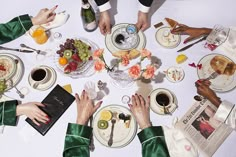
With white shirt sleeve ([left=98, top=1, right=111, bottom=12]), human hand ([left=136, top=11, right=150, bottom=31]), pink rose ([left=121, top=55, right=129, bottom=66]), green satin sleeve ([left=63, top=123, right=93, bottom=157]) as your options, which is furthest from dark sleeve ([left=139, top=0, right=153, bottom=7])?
green satin sleeve ([left=63, top=123, right=93, bottom=157])

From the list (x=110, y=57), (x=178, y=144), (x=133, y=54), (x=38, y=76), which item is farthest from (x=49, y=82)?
(x=178, y=144)

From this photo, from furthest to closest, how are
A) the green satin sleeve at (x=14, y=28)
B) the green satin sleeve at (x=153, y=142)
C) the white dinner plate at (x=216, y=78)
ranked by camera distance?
the green satin sleeve at (x=14, y=28)
the white dinner plate at (x=216, y=78)
the green satin sleeve at (x=153, y=142)

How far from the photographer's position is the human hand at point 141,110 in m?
1.20

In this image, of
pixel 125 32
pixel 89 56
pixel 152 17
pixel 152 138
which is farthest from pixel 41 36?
pixel 152 138

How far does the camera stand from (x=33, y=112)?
3.96ft

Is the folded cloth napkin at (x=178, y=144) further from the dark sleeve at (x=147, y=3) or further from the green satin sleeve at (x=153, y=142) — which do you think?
the dark sleeve at (x=147, y=3)

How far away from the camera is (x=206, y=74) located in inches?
50.8

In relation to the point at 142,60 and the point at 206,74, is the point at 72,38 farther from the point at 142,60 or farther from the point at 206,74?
the point at 206,74

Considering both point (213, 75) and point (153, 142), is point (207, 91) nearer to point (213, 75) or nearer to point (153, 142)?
point (213, 75)

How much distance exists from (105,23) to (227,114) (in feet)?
2.28

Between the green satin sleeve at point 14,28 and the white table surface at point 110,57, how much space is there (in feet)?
0.10

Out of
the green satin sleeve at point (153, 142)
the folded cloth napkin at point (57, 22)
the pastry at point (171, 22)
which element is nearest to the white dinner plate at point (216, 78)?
the pastry at point (171, 22)

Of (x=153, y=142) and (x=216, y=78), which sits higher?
(x=216, y=78)

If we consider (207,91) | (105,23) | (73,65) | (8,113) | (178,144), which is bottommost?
(178,144)
